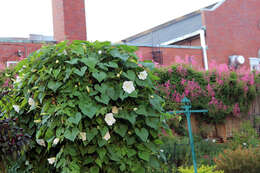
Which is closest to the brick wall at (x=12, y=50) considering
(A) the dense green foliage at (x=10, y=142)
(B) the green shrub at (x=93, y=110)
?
(B) the green shrub at (x=93, y=110)

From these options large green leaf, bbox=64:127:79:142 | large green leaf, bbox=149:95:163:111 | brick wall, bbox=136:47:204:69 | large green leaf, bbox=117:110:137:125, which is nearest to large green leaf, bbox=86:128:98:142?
large green leaf, bbox=64:127:79:142

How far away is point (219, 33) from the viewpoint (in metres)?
16.6

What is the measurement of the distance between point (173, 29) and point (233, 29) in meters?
3.35

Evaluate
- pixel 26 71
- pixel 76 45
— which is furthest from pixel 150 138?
pixel 26 71

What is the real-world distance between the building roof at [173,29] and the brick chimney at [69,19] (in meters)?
4.22

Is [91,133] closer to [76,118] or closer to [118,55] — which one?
[76,118]

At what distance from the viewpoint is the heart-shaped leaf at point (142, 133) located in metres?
2.72

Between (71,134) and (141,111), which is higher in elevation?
(141,111)

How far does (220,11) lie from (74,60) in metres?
15.4

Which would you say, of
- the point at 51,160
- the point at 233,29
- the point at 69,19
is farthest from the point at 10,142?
the point at 233,29

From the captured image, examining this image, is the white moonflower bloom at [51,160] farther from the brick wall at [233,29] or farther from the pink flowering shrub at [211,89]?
the brick wall at [233,29]

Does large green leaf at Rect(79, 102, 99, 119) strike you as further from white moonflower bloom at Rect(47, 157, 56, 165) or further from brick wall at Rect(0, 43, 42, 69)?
brick wall at Rect(0, 43, 42, 69)

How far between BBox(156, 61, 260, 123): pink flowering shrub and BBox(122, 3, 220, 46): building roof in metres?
7.34

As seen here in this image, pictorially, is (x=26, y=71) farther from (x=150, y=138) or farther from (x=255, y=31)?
(x=255, y=31)
